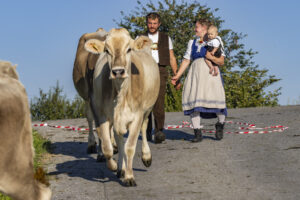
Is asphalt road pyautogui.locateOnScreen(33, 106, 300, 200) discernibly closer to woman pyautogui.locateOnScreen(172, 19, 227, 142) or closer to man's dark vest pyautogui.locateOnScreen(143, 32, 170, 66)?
woman pyautogui.locateOnScreen(172, 19, 227, 142)

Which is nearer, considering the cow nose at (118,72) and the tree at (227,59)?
the cow nose at (118,72)

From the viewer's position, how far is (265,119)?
1678 centimetres

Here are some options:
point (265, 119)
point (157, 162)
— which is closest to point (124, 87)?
point (157, 162)

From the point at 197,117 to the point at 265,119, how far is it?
19.5ft

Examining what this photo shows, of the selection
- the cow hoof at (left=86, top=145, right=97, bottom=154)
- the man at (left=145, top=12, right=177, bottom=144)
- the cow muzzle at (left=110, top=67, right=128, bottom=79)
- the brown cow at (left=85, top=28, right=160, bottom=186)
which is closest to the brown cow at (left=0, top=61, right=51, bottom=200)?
the cow muzzle at (left=110, top=67, right=128, bottom=79)

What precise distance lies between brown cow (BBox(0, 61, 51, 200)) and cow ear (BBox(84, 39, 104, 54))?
2871 mm

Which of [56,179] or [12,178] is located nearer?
[12,178]

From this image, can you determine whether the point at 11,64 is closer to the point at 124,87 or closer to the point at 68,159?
the point at 124,87

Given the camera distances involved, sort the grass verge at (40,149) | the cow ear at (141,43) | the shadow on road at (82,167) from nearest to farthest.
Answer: the cow ear at (141,43), the shadow on road at (82,167), the grass verge at (40,149)

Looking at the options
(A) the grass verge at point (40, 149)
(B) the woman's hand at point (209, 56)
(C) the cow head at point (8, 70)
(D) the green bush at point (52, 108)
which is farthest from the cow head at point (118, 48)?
(D) the green bush at point (52, 108)

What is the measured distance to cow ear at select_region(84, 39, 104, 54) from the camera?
7723 mm

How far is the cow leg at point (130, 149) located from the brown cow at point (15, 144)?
2.87 meters

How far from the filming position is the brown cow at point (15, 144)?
14.8ft

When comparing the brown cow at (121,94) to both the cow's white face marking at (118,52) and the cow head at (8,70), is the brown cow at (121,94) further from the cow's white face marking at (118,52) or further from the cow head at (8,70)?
the cow head at (8,70)
